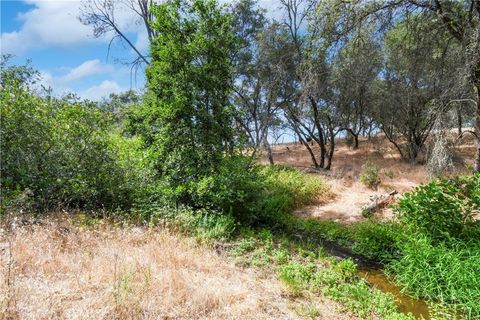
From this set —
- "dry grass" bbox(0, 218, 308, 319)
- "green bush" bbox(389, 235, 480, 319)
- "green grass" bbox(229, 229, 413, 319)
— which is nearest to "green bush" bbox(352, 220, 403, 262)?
"green bush" bbox(389, 235, 480, 319)

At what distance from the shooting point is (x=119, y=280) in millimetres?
3770

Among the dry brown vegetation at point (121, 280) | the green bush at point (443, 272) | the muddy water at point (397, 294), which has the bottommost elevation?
the muddy water at point (397, 294)

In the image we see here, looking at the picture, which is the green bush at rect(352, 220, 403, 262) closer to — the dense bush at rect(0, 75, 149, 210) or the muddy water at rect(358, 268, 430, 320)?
the muddy water at rect(358, 268, 430, 320)

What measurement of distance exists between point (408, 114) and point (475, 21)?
1107 centimetres

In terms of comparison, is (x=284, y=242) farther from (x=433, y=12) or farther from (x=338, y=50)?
(x=433, y=12)

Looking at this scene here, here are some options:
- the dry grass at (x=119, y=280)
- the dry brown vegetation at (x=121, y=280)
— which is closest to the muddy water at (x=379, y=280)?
the dry brown vegetation at (x=121, y=280)

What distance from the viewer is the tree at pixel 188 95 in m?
7.05

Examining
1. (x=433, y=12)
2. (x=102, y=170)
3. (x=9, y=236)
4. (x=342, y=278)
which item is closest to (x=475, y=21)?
(x=433, y=12)

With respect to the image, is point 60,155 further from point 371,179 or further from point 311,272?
point 371,179

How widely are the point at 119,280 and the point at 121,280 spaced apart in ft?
0.17

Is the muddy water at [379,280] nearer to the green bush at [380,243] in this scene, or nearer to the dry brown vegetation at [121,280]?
→ the green bush at [380,243]

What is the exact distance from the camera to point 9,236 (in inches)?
181

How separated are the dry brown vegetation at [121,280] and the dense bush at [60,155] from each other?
108cm

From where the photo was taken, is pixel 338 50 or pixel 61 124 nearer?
pixel 61 124
